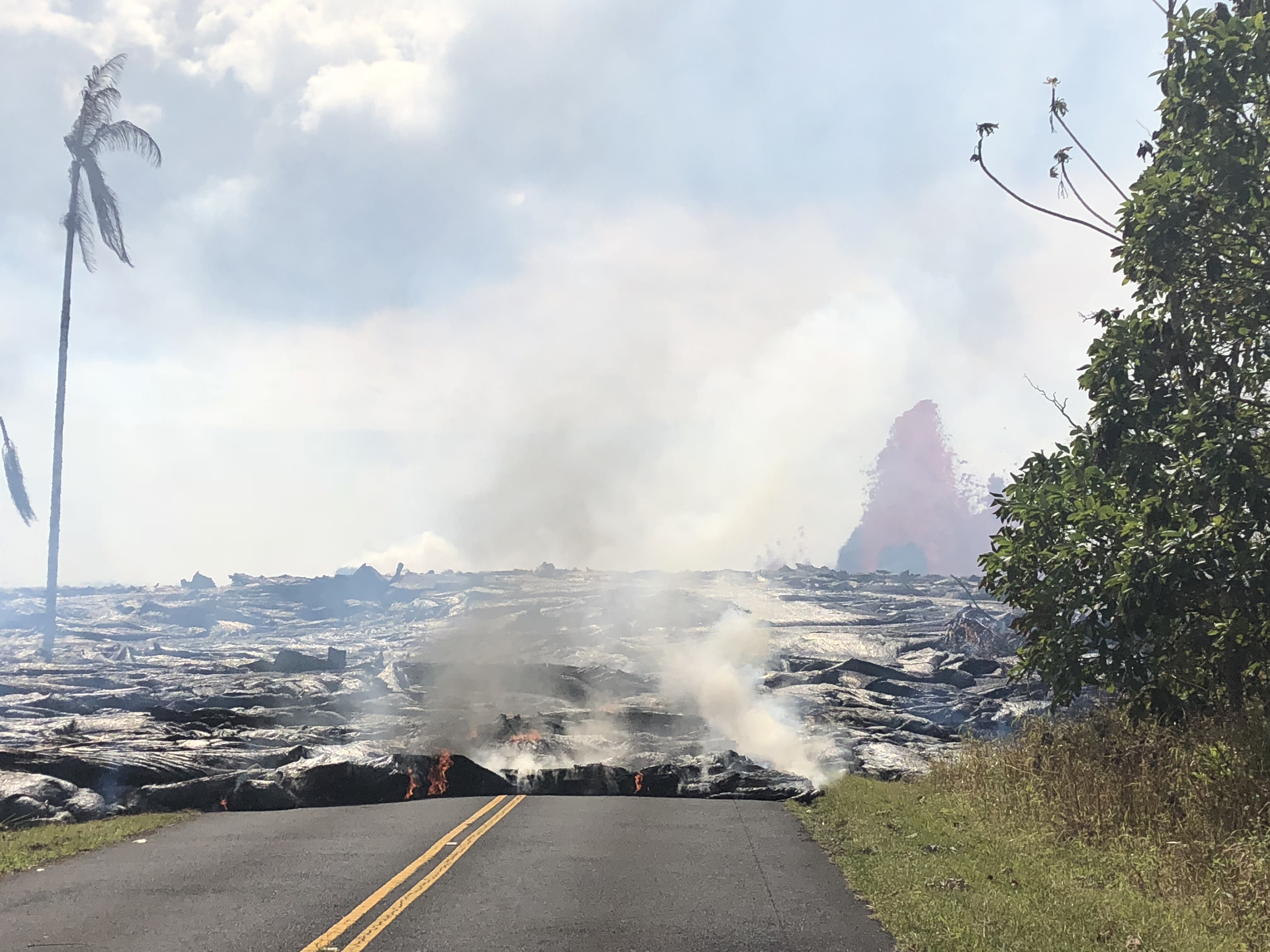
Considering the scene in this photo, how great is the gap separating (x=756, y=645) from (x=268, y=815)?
34474 mm

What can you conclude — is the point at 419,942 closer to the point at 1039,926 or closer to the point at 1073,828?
the point at 1039,926

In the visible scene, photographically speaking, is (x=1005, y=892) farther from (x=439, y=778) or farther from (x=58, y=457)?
(x=58, y=457)

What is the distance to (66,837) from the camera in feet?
42.8

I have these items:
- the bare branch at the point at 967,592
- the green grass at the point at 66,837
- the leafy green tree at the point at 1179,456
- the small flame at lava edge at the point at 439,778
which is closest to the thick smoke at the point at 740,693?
the small flame at lava edge at the point at 439,778

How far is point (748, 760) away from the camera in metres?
22.4

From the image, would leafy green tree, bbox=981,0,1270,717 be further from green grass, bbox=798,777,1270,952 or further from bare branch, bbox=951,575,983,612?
bare branch, bbox=951,575,983,612

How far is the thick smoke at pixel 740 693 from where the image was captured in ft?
87.6

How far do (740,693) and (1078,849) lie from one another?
89.2ft

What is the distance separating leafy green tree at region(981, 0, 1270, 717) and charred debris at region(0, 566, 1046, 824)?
7990 millimetres

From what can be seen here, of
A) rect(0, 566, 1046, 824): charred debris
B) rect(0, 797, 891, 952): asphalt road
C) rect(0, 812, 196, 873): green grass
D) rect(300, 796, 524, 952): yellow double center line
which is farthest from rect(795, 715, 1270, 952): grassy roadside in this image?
rect(0, 812, 196, 873): green grass

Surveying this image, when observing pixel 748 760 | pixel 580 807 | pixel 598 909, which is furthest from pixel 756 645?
pixel 598 909

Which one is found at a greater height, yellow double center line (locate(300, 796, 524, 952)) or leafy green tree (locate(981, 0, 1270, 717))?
leafy green tree (locate(981, 0, 1270, 717))

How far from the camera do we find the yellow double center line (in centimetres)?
746

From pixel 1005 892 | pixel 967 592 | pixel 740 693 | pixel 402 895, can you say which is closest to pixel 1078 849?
pixel 1005 892
